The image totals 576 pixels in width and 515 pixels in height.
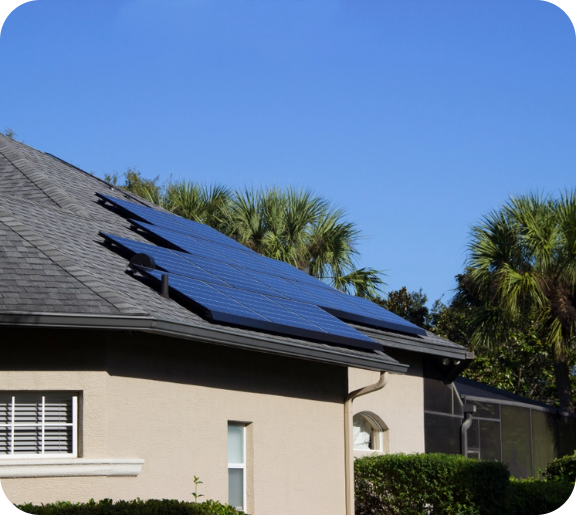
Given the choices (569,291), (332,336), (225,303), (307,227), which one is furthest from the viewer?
(307,227)

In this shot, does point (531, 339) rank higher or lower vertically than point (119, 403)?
higher

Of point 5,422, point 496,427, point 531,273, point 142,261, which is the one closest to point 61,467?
point 5,422

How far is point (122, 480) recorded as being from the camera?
955 centimetres

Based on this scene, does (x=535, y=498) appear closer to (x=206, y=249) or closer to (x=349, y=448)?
(x=349, y=448)

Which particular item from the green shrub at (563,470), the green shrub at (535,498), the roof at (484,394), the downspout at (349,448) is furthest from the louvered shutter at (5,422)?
the green shrub at (563,470)

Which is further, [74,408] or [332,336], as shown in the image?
[332,336]

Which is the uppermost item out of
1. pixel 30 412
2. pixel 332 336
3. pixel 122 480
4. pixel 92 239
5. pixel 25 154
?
pixel 25 154

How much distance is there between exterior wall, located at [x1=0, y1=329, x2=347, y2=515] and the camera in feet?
30.9

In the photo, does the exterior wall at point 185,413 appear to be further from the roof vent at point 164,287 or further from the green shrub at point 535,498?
the green shrub at point 535,498

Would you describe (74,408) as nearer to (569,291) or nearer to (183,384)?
(183,384)

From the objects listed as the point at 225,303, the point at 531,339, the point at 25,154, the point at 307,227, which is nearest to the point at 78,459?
the point at 225,303

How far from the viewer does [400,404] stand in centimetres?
1645

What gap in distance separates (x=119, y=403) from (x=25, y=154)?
31.5ft

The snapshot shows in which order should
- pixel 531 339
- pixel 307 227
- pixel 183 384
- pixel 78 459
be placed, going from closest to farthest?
pixel 78 459 → pixel 183 384 → pixel 307 227 → pixel 531 339
